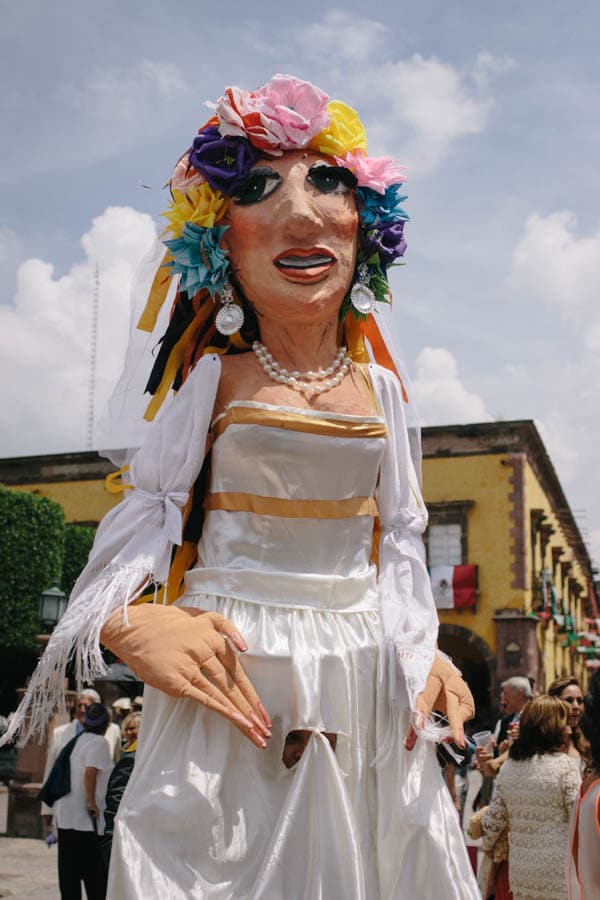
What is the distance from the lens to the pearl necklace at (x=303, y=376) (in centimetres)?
326

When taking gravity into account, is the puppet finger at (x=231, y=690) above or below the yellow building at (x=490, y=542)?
below

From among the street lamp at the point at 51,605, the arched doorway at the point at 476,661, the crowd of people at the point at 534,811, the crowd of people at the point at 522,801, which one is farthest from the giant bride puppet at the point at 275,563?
the arched doorway at the point at 476,661

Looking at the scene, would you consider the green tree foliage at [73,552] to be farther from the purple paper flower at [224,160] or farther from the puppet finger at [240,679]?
the puppet finger at [240,679]

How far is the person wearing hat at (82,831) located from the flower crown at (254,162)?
446 centimetres

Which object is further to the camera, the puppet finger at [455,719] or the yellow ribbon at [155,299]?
the yellow ribbon at [155,299]

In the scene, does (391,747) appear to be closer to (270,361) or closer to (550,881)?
(270,361)

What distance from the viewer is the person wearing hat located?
21.9ft

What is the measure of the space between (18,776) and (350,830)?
32.2 feet

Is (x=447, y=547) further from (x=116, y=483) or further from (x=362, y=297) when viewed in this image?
(x=116, y=483)

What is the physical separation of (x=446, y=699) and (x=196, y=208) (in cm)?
167

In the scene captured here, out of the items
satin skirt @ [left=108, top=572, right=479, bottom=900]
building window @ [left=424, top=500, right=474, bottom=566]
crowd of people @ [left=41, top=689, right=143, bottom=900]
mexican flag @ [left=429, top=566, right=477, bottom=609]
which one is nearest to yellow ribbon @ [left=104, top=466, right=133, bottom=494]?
satin skirt @ [left=108, top=572, right=479, bottom=900]

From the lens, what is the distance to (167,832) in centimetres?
269

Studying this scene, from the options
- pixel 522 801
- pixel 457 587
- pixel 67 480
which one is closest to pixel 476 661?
pixel 457 587

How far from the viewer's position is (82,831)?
6.80 metres
